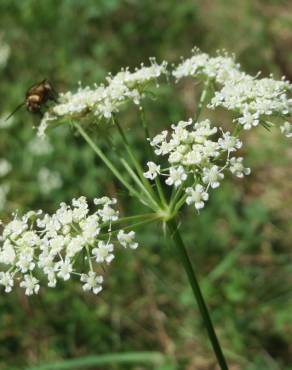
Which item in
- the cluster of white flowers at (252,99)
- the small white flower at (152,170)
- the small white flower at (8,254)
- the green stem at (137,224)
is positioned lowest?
the green stem at (137,224)

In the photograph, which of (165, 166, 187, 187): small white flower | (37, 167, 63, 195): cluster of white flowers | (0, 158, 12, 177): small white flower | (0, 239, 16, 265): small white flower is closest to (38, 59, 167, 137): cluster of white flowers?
(165, 166, 187, 187): small white flower

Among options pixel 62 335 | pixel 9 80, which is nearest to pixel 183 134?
pixel 62 335

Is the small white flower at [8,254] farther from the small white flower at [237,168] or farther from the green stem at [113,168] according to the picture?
the small white flower at [237,168]

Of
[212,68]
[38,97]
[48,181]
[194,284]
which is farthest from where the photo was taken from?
[48,181]

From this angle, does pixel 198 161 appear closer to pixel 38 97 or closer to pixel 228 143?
pixel 228 143

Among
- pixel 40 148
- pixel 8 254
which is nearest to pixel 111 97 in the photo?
pixel 8 254

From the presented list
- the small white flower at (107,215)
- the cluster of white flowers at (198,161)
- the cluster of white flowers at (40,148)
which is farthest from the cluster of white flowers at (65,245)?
the cluster of white flowers at (40,148)

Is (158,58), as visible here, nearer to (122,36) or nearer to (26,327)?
(122,36)

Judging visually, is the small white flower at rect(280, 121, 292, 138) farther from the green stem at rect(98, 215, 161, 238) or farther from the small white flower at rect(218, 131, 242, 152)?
the green stem at rect(98, 215, 161, 238)
